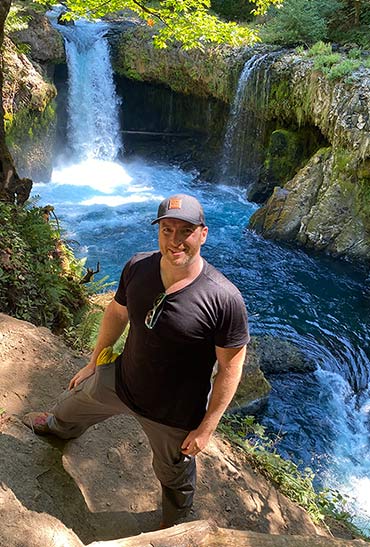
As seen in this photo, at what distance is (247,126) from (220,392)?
13748 mm

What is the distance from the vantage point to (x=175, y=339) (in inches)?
90.1

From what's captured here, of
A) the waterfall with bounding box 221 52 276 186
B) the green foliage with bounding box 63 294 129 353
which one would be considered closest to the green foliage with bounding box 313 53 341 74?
the waterfall with bounding box 221 52 276 186

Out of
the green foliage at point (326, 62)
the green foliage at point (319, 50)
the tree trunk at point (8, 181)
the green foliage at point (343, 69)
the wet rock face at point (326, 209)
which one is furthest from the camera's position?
the green foliage at point (319, 50)

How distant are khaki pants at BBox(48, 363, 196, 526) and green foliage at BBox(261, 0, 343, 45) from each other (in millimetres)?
14343

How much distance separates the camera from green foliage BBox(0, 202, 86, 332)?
484 cm

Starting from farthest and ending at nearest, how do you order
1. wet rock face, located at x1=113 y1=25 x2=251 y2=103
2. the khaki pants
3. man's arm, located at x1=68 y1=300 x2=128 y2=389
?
wet rock face, located at x1=113 y1=25 x2=251 y2=103 → man's arm, located at x1=68 y1=300 x2=128 y2=389 → the khaki pants

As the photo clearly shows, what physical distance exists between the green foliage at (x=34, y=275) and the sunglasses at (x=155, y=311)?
2763mm

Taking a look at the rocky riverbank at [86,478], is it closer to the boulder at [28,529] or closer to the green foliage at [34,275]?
the boulder at [28,529]

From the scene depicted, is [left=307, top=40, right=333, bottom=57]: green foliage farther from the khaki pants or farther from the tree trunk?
the khaki pants

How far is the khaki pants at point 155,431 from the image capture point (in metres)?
2.58

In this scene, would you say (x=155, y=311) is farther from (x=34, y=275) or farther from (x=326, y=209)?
(x=326, y=209)

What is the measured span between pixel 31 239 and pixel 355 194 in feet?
26.5

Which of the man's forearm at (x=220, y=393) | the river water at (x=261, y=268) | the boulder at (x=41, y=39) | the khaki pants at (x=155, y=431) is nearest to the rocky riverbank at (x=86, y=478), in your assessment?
the khaki pants at (x=155, y=431)

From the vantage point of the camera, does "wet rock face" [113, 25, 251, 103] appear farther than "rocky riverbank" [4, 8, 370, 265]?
Yes
